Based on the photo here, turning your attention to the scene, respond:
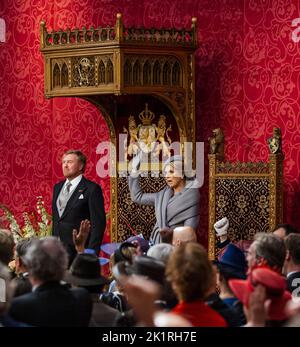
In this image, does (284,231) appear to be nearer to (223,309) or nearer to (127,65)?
(127,65)

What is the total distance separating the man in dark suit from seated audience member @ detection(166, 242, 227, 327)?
11.7 ft

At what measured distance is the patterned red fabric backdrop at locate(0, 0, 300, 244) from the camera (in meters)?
8.48

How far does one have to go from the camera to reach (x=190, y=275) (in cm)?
399

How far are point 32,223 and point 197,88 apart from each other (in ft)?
6.99

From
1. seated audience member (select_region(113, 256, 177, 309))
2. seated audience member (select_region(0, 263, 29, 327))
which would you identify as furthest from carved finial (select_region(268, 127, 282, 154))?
seated audience member (select_region(0, 263, 29, 327))

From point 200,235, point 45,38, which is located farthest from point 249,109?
point 45,38

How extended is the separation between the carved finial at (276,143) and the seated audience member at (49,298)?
3.97m

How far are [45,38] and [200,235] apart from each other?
216 cm

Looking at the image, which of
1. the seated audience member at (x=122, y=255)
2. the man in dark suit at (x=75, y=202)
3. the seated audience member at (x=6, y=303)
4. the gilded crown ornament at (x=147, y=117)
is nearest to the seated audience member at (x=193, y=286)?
the seated audience member at (x=6, y=303)

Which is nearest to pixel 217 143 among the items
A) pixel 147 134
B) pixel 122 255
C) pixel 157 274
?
pixel 147 134

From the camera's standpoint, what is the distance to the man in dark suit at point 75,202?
7.66 metres

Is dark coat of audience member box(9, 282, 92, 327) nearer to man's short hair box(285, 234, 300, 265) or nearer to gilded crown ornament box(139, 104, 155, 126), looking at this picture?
man's short hair box(285, 234, 300, 265)

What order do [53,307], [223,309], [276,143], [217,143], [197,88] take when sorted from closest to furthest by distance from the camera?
[53,307] → [223,309] → [276,143] → [217,143] → [197,88]

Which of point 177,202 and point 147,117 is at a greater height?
point 147,117
